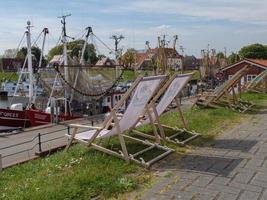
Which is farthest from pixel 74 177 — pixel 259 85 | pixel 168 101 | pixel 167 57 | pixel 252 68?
pixel 252 68

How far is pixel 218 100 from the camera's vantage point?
659 inches

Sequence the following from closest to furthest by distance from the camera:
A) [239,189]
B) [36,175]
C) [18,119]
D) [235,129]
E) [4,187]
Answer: [239,189]
[4,187]
[36,175]
[235,129]
[18,119]

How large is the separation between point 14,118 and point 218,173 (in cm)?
2141

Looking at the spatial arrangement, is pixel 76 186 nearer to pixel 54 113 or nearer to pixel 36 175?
pixel 36 175

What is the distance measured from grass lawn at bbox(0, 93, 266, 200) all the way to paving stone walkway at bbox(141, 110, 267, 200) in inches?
17.2

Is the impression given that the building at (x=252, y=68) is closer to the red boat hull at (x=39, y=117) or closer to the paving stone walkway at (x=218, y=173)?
the red boat hull at (x=39, y=117)

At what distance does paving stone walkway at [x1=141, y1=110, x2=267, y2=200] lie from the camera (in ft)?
17.5

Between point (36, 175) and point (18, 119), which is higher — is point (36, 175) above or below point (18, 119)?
above

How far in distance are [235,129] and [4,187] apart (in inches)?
254

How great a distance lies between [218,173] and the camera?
6250 mm

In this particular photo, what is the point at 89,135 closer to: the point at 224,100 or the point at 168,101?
the point at 168,101

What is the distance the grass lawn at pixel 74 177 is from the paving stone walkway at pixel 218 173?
44 cm

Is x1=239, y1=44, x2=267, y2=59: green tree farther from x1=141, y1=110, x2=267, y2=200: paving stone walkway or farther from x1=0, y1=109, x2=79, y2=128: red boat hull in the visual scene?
x1=141, y1=110, x2=267, y2=200: paving stone walkway

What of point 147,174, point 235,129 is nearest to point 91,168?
point 147,174
